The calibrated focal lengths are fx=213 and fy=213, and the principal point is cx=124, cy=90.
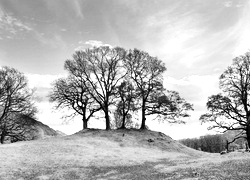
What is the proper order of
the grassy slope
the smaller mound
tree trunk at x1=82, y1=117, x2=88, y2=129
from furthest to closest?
tree trunk at x1=82, y1=117, x2=88, y2=129 → the smaller mound → the grassy slope

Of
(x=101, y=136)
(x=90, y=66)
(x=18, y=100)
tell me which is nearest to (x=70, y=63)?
(x=90, y=66)

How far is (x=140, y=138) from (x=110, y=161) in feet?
50.0

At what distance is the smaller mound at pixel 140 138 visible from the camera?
3725cm

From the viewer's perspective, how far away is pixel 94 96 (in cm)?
4497

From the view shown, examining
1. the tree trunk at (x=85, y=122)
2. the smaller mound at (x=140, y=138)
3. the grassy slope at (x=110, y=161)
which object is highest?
the tree trunk at (x=85, y=122)

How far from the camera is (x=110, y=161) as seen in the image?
1003 inches

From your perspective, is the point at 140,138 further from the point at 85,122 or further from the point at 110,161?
the point at 110,161

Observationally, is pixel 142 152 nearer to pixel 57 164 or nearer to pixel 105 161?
pixel 105 161

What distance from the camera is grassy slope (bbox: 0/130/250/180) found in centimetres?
1658

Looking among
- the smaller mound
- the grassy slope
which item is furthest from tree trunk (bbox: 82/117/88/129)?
the grassy slope

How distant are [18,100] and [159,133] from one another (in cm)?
2900

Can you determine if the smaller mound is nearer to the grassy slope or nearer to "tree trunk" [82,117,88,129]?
the grassy slope

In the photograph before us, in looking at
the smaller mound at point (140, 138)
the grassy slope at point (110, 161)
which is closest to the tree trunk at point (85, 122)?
the smaller mound at point (140, 138)

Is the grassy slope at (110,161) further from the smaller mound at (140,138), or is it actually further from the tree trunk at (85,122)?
the tree trunk at (85,122)
